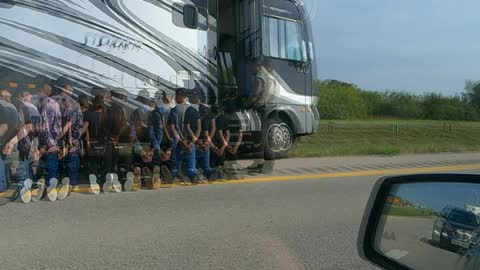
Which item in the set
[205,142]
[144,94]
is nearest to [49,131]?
[144,94]

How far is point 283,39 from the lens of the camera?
11539 millimetres

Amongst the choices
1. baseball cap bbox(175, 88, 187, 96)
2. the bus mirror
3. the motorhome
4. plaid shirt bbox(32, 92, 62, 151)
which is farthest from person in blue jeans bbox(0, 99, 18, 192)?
baseball cap bbox(175, 88, 187, 96)

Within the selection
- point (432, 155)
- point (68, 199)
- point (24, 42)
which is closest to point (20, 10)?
point (24, 42)

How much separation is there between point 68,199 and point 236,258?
12.7ft

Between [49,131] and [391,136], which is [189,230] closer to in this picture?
[49,131]

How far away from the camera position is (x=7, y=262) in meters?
4.86

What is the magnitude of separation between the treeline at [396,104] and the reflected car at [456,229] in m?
59.9

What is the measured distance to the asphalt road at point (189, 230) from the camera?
495 centimetres

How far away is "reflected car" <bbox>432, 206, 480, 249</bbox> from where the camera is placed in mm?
2035

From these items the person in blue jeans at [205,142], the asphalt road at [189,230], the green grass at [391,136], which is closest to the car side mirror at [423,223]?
the asphalt road at [189,230]

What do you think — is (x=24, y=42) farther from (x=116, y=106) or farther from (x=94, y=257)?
(x=94, y=257)

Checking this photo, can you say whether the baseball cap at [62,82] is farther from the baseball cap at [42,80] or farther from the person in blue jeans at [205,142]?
the person in blue jeans at [205,142]

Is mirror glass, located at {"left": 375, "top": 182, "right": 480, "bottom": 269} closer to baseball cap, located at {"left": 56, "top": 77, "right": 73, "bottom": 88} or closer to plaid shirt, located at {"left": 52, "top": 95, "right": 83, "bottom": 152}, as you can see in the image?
plaid shirt, located at {"left": 52, "top": 95, "right": 83, "bottom": 152}

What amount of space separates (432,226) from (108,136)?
786 centimetres
